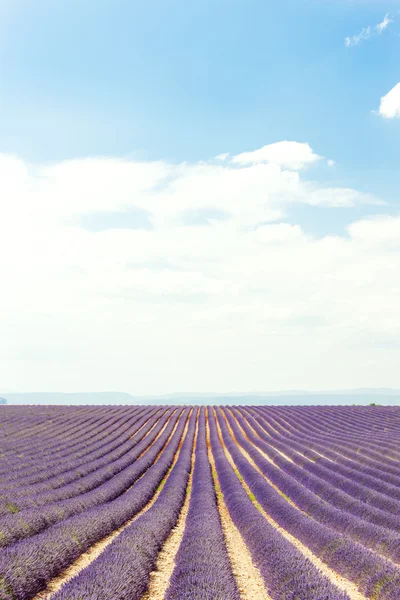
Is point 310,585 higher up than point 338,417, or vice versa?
point 338,417

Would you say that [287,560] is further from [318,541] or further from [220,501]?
[220,501]

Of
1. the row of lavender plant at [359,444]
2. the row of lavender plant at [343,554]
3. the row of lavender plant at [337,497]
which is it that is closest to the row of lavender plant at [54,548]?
the row of lavender plant at [343,554]

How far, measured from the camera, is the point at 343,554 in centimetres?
720

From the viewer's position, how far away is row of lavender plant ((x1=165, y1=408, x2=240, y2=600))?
5.19 metres

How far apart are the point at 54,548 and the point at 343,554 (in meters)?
3.86

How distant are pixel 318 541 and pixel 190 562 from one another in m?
2.67

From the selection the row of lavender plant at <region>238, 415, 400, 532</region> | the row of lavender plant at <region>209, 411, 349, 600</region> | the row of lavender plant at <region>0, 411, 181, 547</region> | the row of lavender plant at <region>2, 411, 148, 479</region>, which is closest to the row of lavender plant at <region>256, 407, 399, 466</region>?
the row of lavender plant at <region>238, 415, 400, 532</region>

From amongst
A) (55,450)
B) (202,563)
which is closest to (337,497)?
(202,563)

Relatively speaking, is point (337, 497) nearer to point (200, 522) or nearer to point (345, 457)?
point (200, 522)

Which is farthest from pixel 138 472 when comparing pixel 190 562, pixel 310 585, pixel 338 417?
pixel 338 417

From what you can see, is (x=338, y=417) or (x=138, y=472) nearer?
(x=138, y=472)

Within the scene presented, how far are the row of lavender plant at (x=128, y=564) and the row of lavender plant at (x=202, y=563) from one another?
1.32 ft

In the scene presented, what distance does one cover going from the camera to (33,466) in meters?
15.0

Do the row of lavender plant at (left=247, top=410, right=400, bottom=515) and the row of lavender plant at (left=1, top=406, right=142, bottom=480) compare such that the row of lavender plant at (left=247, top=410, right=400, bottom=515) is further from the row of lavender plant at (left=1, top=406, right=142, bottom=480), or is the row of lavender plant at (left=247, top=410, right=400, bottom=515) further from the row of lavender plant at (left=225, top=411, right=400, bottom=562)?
the row of lavender plant at (left=1, top=406, right=142, bottom=480)
